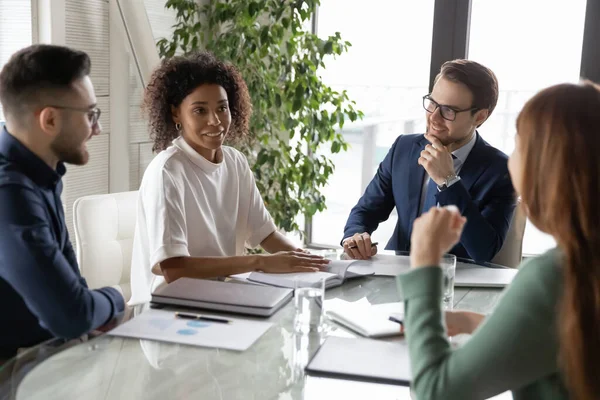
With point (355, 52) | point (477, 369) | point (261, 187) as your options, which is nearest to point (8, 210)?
point (477, 369)

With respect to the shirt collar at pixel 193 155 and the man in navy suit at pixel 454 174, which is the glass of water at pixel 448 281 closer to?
the man in navy suit at pixel 454 174

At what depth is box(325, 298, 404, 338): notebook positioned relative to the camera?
56.4 inches

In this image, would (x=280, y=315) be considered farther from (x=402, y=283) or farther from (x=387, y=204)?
(x=387, y=204)

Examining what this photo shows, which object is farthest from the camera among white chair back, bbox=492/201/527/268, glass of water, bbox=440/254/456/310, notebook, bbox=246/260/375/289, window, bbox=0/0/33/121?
window, bbox=0/0/33/121

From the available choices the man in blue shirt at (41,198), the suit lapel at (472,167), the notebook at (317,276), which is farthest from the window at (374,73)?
the man in blue shirt at (41,198)

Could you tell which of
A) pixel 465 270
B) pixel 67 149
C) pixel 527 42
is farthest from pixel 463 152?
pixel 527 42

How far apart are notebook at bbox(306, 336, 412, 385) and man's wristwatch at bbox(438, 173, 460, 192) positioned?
0.96 metres

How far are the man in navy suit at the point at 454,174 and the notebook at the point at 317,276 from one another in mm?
190

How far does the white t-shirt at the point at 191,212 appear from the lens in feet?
6.55

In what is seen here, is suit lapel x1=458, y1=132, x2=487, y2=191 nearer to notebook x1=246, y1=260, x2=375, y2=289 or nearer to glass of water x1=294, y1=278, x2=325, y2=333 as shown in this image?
notebook x1=246, y1=260, x2=375, y2=289

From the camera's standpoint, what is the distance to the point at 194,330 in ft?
4.67

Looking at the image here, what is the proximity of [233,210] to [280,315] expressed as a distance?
817 mm

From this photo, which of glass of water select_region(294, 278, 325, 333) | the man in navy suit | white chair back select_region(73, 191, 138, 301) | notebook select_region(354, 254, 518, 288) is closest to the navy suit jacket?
the man in navy suit

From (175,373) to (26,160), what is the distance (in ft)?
1.93
